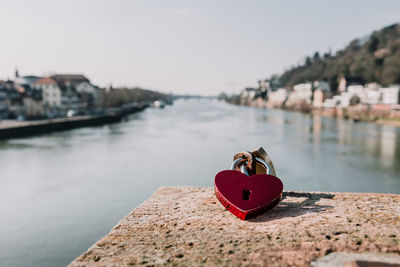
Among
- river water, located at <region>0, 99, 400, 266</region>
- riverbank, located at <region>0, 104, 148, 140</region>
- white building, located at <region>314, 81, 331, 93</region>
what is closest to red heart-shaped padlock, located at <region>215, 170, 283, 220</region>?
river water, located at <region>0, 99, 400, 266</region>

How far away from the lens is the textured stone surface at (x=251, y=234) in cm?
404

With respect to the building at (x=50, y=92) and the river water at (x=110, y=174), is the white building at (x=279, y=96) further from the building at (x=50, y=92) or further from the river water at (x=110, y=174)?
the river water at (x=110, y=174)

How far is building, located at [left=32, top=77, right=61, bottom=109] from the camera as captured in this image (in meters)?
62.3

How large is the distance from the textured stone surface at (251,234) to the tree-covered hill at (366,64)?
7982 centimetres

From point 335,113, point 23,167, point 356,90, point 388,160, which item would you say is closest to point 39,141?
point 23,167

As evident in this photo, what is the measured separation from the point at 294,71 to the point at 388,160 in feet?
436

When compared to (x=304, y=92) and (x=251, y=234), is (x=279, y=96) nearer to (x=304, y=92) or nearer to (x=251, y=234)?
(x=304, y=92)

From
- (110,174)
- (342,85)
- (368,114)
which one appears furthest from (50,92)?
(342,85)

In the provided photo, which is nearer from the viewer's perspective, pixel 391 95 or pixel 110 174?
pixel 110 174

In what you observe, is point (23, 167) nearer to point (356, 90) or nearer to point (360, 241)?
point (360, 241)

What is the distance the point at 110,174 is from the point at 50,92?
52.5 meters

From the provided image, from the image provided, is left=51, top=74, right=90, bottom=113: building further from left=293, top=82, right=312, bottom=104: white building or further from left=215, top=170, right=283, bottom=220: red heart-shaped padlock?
left=215, top=170, right=283, bottom=220: red heart-shaped padlock

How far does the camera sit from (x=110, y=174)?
1664 centimetres

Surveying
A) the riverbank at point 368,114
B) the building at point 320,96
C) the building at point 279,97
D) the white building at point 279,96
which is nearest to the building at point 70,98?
the riverbank at point 368,114
